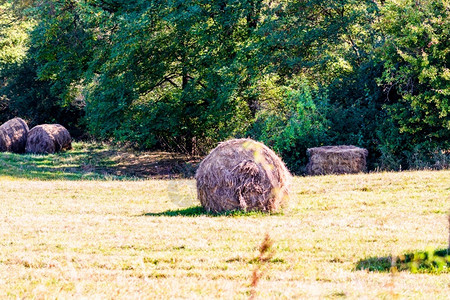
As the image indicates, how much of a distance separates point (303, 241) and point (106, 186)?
1028cm

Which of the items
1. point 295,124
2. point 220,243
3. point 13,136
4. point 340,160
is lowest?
point 220,243

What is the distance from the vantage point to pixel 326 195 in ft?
48.8

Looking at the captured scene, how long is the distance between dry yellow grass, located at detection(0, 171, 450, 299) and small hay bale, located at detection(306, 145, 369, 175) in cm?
294

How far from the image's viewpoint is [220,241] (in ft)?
31.7

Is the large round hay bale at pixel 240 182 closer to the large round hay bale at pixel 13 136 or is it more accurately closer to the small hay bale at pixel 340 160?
the small hay bale at pixel 340 160

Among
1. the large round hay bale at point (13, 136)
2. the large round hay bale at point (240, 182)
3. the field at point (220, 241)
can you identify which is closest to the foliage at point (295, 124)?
the field at point (220, 241)

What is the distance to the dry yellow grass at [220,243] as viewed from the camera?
22.1 ft

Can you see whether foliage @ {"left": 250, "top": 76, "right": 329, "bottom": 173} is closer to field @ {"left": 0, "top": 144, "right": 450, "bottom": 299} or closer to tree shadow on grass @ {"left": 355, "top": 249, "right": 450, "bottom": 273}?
field @ {"left": 0, "top": 144, "right": 450, "bottom": 299}

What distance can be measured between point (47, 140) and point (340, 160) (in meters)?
18.1

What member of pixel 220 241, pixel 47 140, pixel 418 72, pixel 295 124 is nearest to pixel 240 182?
pixel 220 241

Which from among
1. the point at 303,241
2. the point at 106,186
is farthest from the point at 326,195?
the point at 106,186

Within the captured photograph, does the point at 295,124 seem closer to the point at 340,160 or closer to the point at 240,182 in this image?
the point at 340,160

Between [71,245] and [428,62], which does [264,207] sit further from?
[428,62]

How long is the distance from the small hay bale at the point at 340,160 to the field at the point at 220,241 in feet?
6.02
